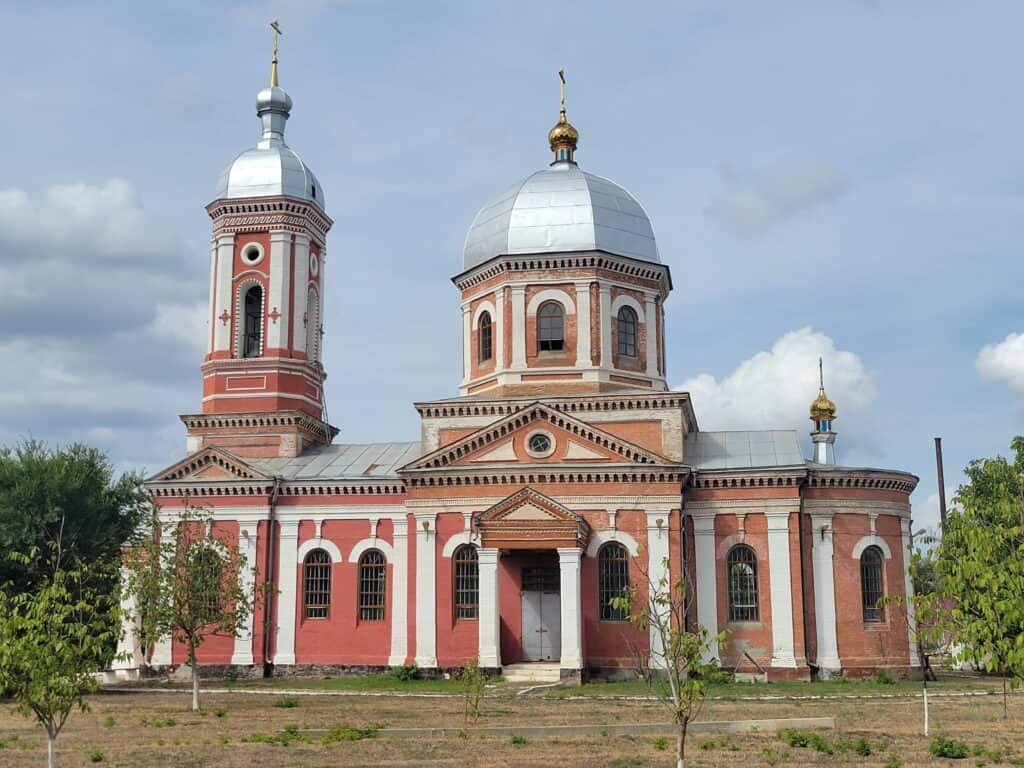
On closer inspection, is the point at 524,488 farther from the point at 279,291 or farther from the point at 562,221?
the point at 279,291

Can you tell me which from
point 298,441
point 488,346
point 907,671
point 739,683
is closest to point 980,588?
point 739,683

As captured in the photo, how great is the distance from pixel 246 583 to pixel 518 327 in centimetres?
1067

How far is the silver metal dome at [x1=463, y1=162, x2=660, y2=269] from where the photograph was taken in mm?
35219

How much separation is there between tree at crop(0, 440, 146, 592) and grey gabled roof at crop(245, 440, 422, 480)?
4856mm

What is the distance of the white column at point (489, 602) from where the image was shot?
30625 millimetres

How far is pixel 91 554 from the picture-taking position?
117 feet

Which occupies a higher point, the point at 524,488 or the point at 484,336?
the point at 484,336

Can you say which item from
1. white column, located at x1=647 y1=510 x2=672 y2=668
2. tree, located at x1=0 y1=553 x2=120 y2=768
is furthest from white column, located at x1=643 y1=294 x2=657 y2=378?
tree, located at x1=0 y1=553 x2=120 y2=768

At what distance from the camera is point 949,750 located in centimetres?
1675

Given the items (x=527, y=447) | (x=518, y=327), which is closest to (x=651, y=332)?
(x=518, y=327)

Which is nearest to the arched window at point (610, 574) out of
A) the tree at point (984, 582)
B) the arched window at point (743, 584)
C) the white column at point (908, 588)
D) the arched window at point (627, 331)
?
the arched window at point (743, 584)

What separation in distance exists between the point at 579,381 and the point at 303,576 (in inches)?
386

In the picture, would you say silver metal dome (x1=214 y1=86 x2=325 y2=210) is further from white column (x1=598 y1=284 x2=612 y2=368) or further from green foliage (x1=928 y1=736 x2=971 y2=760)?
green foliage (x1=928 y1=736 x2=971 y2=760)

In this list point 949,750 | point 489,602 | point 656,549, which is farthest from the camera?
point 656,549
